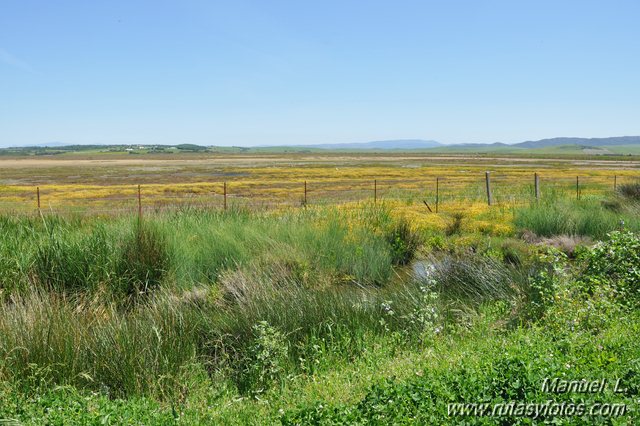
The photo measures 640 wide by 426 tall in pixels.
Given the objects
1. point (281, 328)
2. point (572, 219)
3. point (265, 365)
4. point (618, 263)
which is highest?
point (618, 263)

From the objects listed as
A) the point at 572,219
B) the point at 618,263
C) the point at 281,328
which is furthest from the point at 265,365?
the point at 572,219

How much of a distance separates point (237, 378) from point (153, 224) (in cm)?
573

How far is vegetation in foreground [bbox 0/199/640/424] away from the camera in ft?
18.0

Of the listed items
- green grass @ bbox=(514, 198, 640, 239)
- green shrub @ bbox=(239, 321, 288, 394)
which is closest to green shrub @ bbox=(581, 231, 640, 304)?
green shrub @ bbox=(239, 321, 288, 394)

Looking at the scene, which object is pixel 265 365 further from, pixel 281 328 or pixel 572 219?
pixel 572 219

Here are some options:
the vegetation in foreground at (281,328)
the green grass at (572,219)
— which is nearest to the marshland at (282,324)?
the vegetation in foreground at (281,328)

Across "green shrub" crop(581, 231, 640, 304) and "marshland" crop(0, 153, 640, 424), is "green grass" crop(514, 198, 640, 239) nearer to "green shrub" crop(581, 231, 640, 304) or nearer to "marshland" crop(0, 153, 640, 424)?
"marshland" crop(0, 153, 640, 424)

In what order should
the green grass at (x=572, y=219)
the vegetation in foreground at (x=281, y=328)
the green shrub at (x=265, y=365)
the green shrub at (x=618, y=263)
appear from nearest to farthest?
the vegetation in foreground at (x=281, y=328), the green shrub at (x=265, y=365), the green shrub at (x=618, y=263), the green grass at (x=572, y=219)

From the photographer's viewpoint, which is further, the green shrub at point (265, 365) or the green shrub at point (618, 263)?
the green shrub at point (618, 263)

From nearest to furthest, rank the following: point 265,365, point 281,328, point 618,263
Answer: point 265,365 → point 281,328 → point 618,263

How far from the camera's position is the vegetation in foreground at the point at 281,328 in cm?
549

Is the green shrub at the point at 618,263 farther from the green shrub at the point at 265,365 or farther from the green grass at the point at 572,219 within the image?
the green grass at the point at 572,219

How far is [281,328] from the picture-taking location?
8461 mm

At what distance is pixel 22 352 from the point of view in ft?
23.3
